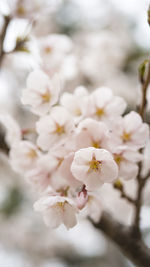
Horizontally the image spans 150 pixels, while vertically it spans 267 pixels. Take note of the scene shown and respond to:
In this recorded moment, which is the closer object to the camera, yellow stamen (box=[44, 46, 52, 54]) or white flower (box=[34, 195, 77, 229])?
white flower (box=[34, 195, 77, 229])

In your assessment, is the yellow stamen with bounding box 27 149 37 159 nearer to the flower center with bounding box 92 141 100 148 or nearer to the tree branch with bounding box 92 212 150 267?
the flower center with bounding box 92 141 100 148

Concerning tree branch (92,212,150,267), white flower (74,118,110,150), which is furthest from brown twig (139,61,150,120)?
tree branch (92,212,150,267)

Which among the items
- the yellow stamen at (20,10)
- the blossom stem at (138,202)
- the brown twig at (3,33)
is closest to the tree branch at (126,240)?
the blossom stem at (138,202)

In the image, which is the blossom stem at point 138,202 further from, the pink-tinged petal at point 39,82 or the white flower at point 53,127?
the pink-tinged petal at point 39,82

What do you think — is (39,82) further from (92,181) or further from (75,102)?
(92,181)

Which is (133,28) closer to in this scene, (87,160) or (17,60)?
(17,60)

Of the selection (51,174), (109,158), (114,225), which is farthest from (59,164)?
(114,225)

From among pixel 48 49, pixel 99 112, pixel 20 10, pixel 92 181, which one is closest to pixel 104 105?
pixel 99 112
